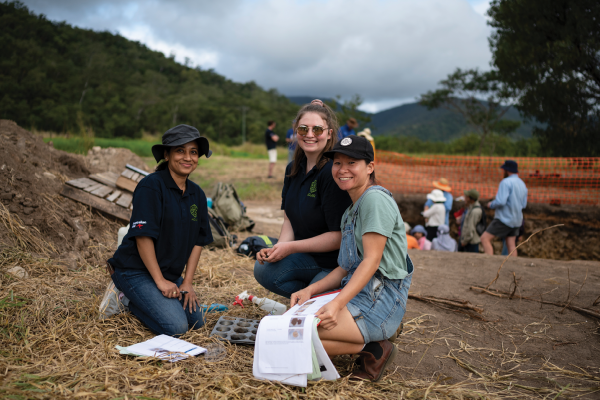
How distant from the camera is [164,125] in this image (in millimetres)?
42031

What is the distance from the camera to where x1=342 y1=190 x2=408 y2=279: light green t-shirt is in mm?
2166

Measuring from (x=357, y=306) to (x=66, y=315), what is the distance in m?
2.19

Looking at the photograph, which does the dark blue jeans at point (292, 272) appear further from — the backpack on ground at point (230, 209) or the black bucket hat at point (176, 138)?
the backpack on ground at point (230, 209)

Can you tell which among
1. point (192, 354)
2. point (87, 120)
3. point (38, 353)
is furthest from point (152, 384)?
point (87, 120)

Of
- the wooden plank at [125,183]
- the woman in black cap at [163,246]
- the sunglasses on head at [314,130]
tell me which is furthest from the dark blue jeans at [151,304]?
the wooden plank at [125,183]

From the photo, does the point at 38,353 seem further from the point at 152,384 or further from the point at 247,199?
the point at 247,199

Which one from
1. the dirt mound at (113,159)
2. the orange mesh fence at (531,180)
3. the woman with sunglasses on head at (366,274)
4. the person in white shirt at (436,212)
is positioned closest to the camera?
the woman with sunglasses on head at (366,274)

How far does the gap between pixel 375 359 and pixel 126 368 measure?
4.64 ft

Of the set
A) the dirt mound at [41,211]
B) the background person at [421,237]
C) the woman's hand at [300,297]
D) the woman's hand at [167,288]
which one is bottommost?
the background person at [421,237]

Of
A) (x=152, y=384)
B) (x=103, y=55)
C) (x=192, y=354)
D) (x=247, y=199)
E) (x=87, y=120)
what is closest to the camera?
(x=152, y=384)

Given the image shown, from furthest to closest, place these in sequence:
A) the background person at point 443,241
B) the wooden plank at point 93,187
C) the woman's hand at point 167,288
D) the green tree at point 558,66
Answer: the green tree at point 558,66 < the background person at point 443,241 < the wooden plank at point 93,187 < the woman's hand at point 167,288

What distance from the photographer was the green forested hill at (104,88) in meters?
14.9

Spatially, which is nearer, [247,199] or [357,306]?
[357,306]

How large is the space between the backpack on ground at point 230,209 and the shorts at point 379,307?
15.3 feet
